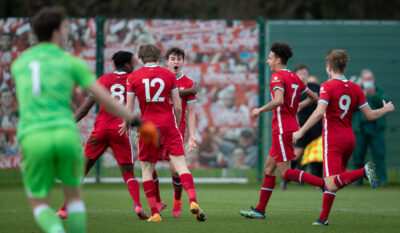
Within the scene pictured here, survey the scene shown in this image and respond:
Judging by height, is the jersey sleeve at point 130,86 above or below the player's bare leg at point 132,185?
above

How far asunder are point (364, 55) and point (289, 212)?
700 centimetres

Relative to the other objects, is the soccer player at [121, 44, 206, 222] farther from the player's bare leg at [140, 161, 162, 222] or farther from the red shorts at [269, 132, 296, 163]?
the red shorts at [269, 132, 296, 163]

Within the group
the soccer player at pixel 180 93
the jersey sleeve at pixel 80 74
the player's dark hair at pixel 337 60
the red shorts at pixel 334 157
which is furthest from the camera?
the soccer player at pixel 180 93

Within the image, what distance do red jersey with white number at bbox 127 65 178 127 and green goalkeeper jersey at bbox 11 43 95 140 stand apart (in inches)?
136

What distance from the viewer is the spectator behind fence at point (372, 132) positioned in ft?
48.5

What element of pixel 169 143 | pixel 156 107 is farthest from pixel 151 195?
pixel 156 107

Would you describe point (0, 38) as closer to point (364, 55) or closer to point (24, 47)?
point (24, 47)

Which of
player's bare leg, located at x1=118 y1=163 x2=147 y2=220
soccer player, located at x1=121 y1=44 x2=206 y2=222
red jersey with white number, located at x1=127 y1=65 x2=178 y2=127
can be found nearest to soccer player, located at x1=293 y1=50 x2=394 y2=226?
soccer player, located at x1=121 y1=44 x2=206 y2=222

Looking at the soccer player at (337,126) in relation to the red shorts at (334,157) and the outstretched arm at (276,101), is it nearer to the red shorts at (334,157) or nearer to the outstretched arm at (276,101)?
the red shorts at (334,157)

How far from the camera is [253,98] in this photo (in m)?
15.5

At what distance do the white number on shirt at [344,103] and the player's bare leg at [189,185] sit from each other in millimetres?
1844

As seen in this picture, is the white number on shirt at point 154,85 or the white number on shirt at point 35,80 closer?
the white number on shirt at point 35,80

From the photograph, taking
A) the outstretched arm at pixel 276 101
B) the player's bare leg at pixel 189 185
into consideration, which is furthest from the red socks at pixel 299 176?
the player's bare leg at pixel 189 185

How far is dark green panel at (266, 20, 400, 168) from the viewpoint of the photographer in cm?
1593
